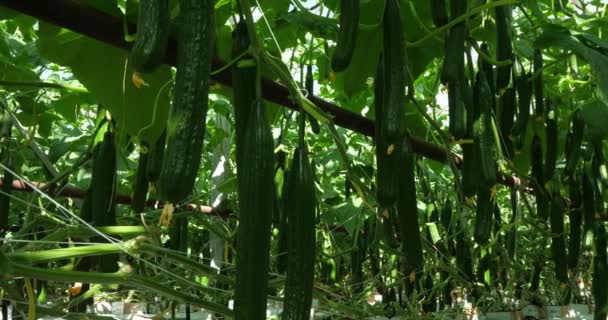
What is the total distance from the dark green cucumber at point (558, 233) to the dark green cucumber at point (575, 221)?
0.10 ft

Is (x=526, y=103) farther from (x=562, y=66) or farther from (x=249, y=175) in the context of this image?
(x=562, y=66)

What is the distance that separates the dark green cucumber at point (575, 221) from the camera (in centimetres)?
225

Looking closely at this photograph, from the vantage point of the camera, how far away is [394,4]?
111 centimetres

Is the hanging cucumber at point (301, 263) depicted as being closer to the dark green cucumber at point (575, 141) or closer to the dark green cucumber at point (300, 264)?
the dark green cucumber at point (300, 264)

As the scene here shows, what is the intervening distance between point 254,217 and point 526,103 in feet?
3.54

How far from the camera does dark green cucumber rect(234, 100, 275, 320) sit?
0.90m

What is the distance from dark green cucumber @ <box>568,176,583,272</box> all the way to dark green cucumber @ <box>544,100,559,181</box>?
0.25 metres

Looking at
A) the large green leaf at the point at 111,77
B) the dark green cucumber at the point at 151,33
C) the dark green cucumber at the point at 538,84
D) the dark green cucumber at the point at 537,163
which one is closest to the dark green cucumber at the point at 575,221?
the dark green cucumber at the point at 537,163

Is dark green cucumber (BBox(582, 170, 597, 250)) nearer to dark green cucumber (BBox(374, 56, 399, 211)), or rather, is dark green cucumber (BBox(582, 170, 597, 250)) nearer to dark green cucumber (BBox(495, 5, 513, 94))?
dark green cucumber (BBox(495, 5, 513, 94))

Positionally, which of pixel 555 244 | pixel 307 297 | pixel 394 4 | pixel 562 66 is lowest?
pixel 307 297

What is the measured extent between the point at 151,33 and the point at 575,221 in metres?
1.80

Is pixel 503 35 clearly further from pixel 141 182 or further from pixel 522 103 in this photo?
pixel 141 182

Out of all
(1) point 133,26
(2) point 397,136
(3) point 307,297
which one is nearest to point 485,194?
(2) point 397,136

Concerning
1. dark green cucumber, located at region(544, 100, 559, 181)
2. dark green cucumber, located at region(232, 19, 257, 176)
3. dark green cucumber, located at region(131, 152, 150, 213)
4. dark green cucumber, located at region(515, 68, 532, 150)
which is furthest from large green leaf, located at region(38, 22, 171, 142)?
dark green cucumber, located at region(544, 100, 559, 181)
